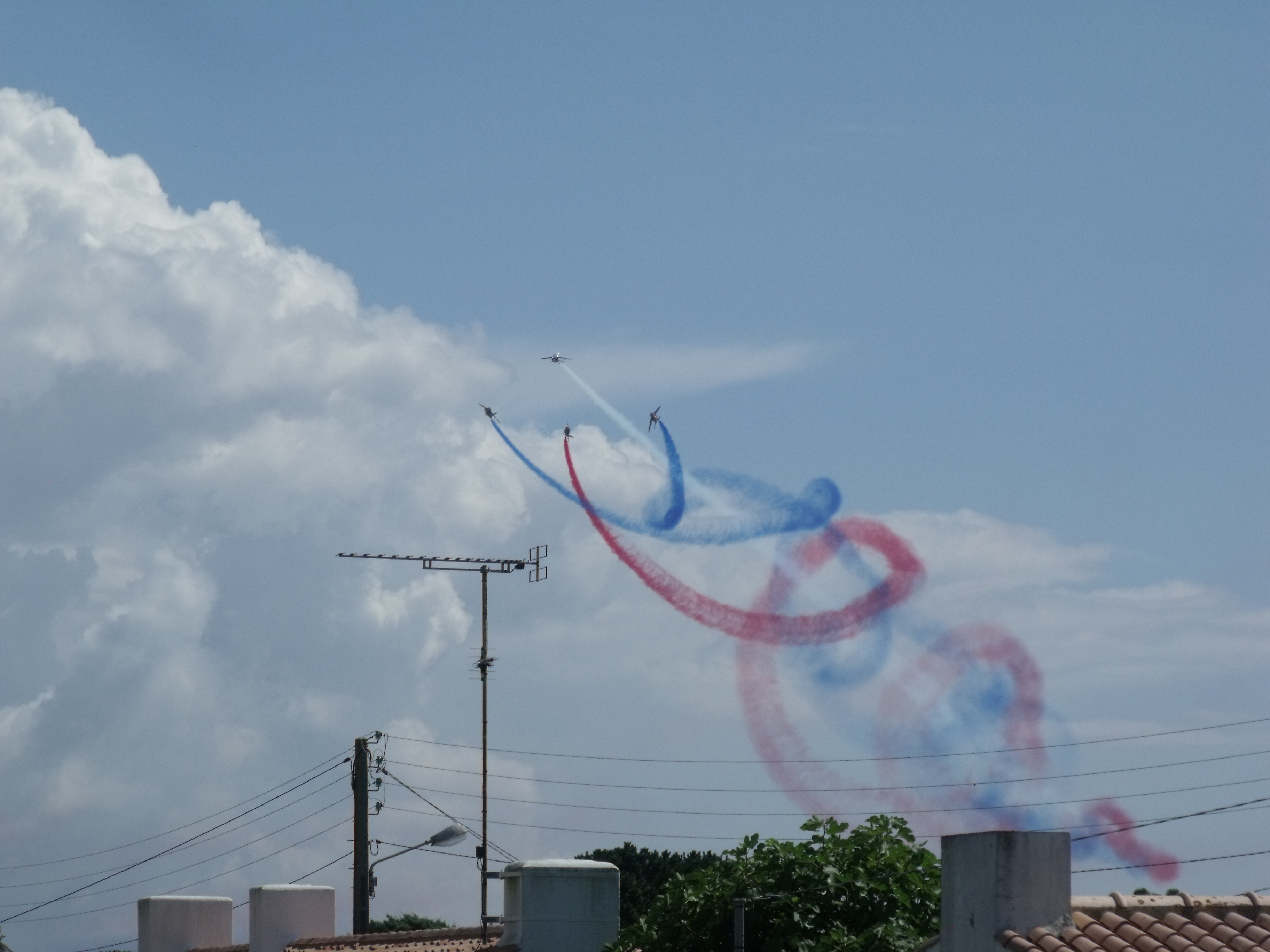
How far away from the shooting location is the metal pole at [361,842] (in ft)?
176

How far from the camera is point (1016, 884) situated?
24.0 metres

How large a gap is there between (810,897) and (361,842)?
79.5ft

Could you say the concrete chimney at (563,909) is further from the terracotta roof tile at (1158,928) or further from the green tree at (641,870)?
the green tree at (641,870)

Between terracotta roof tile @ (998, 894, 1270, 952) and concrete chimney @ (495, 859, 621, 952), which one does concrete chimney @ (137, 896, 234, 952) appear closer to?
concrete chimney @ (495, 859, 621, 952)

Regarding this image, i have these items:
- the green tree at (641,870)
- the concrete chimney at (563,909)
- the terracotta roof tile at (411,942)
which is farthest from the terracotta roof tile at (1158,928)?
the green tree at (641,870)

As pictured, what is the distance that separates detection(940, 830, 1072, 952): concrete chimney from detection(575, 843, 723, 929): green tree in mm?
64649

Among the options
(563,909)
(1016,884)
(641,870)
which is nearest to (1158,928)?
(1016,884)

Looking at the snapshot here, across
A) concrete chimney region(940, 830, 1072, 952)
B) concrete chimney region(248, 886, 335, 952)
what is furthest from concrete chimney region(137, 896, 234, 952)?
concrete chimney region(940, 830, 1072, 952)

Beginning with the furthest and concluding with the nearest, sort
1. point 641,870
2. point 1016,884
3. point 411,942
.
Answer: point 641,870 < point 411,942 < point 1016,884

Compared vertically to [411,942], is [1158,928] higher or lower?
higher

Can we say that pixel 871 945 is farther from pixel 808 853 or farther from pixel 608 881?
pixel 608 881

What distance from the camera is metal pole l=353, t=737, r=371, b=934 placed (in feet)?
176

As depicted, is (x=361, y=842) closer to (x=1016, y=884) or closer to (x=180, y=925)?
(x=180, y=925)

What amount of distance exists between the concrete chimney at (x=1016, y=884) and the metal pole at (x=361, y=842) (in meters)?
32.2
